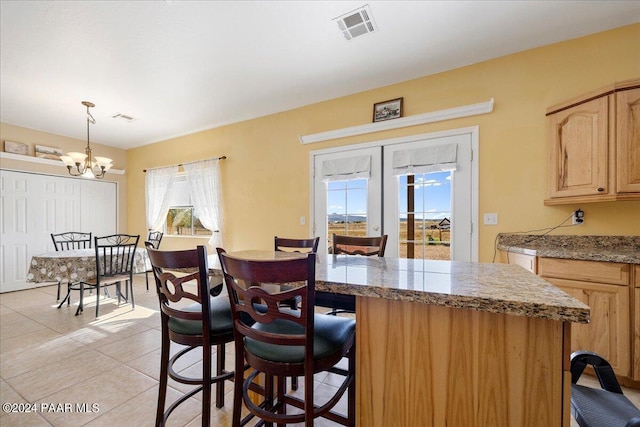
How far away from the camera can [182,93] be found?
339 cm

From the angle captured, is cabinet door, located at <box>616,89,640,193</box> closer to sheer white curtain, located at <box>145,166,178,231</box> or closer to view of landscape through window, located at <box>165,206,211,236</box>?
view of landscape through window, located at <box>165,206,211,236</box>

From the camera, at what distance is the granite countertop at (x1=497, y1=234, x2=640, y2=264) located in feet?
6.11

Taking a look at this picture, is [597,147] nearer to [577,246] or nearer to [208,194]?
[577,246]

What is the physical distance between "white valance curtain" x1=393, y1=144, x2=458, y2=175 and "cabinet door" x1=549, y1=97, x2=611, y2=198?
803 mm

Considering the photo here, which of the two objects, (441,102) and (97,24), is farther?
(441,102)

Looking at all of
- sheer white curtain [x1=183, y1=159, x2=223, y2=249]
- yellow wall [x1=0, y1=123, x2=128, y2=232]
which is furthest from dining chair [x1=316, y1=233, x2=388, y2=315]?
yellow wall [x1=0, y1=123, x2=128, y2=232]

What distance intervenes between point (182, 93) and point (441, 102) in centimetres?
311

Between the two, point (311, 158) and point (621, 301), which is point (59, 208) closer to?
point (311, 158)

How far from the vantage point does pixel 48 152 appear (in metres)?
4.75

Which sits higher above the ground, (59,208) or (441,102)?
(441,102)

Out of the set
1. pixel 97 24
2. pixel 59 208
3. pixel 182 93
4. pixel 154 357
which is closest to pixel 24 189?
pixel 59 208

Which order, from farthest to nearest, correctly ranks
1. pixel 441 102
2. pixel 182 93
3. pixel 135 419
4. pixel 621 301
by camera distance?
pixel 182 93 < pixel 441 102 < pixel 621 301 < pixel 135 419

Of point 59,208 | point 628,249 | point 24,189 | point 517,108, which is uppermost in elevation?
point 517,108

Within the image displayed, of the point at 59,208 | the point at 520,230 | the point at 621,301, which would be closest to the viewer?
the point at 621,301
